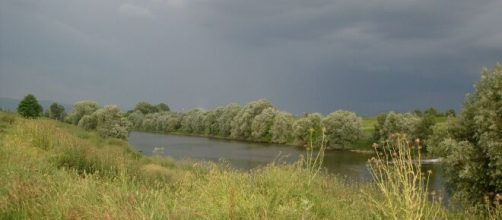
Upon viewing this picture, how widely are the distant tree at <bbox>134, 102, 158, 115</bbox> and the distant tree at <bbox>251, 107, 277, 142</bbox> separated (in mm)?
67596

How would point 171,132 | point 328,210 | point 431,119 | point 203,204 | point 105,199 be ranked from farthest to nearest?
point 171,132
point 431,119
point 328,210
point 203,204
point 105,199

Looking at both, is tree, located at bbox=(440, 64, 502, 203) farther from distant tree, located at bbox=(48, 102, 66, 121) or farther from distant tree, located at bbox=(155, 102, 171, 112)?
distant tree, located at bbox=(155, 102, 171, 112)

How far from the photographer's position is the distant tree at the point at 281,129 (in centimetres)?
8088

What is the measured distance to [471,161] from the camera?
18984 millimetres

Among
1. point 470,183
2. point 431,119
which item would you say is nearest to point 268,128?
point 431,119

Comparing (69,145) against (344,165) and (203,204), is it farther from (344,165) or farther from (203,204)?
(344,165)

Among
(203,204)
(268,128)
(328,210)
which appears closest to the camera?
(203,204)

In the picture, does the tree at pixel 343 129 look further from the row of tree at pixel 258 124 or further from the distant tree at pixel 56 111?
the distant tree at pixel 56 111

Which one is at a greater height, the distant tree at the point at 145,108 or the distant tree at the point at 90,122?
the distant tree at the point at 145,108

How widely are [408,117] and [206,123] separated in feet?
165

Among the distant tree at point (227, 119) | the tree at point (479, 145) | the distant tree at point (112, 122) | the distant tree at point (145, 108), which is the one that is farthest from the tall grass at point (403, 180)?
the distant tree at point (145, 108)

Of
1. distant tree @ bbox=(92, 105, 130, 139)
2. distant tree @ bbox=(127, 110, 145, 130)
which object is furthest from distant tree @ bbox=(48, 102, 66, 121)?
distant tree @ bbox=(92, 105, 130, 139)

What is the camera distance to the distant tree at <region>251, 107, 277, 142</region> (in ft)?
283

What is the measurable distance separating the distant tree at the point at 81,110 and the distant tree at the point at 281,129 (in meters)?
31.7
